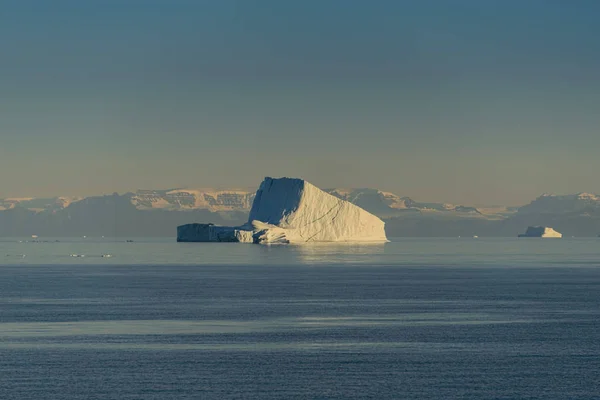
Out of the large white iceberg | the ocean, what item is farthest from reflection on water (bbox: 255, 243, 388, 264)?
the ocean

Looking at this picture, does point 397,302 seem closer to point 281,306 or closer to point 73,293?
point 281,306

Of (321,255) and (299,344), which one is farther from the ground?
(321,255)

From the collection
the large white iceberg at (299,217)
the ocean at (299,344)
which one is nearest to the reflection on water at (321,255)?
the large white iceberg at (299,217)

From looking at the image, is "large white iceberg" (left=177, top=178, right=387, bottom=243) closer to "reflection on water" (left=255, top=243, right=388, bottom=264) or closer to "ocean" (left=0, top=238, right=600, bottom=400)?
"reflection on water" (left=255, top=243, right=388, bottom=264)

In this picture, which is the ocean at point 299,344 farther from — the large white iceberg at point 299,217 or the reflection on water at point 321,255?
the large white iceberg at point 299,217

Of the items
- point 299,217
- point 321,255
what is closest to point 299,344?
point 321,255

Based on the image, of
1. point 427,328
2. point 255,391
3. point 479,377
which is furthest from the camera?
point 427,328

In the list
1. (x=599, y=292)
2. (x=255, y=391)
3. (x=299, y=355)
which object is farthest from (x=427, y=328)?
(x=599, y=292)

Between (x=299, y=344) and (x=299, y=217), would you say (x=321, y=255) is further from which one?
(x=299, y=344)
